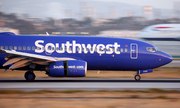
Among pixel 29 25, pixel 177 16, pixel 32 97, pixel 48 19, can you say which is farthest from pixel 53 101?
pixel 177 16

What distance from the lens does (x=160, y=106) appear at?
11.9m

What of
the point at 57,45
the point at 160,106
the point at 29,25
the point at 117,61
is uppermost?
the point at 29,25

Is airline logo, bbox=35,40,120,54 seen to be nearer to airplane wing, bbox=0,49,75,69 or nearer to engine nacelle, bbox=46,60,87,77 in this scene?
airplane wing, bbox=0,49,75,69

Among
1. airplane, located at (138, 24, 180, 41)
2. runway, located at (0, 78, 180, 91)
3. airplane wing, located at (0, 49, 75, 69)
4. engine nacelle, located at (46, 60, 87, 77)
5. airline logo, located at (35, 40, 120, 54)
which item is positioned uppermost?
airplane, located at (138, 24, 180, 41)

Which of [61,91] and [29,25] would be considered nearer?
[61,91]

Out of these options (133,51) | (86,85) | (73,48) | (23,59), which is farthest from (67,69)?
(133,51)

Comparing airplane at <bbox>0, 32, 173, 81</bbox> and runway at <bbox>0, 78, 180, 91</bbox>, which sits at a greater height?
airplane at <bbox>0, 32, 173, 81</bbox>

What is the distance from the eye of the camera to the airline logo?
68.4 feet

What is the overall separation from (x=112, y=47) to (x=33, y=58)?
21.0 feet

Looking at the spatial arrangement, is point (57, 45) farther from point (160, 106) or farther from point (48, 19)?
point (48, 19)

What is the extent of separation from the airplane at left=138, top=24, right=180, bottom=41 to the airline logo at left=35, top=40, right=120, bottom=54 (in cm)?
7134

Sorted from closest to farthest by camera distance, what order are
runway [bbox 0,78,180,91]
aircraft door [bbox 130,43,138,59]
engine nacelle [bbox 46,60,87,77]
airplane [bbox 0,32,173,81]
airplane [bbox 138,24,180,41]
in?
1. runway [bbox 0,78,180,91]
2. engine nacelle [bbox 46,60,87,77]
3. airplane [bbox 0,32,173,81]
4. aircraft door [bbox 130,43,138,59]
5. airplane [bbox 138,24,180,41]

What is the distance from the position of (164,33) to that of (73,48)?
74153 mm

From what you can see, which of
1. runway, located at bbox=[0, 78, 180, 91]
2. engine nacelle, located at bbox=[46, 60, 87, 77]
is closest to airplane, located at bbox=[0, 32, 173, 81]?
engine nacelle, located at bbox=[46, 60, 87, 77]
